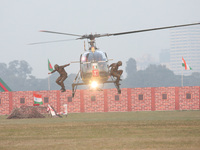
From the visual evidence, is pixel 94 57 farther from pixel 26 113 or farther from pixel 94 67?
pixel 26 113

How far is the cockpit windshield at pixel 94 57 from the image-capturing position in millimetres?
30845

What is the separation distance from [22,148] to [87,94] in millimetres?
53905

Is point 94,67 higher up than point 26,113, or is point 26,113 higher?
point 94,67

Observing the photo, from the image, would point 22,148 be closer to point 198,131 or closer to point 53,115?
point 198,131

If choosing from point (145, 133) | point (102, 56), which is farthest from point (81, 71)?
point (145, 133)

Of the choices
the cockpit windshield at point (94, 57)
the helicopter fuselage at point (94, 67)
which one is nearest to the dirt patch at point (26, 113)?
the helicopter fuselage at point (94, 67)

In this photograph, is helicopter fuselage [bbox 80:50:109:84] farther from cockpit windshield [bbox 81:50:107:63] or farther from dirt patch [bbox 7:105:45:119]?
dirt patch [bbox 7:105:45:119]

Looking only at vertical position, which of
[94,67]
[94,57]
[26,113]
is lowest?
[26,113]

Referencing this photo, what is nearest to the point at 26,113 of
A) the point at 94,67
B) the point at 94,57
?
the point at 94,67

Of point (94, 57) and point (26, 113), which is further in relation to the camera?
point (26, 113)

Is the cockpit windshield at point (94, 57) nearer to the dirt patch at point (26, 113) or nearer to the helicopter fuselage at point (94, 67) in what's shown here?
the helicopter fuselage at point (94, 67)

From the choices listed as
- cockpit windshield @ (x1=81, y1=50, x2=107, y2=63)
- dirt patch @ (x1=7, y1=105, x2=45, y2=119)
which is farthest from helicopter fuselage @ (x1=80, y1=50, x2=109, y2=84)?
dirt patch @ (x1=7, y1=105, x2=45, y2=119)

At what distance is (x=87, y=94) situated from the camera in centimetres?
7319

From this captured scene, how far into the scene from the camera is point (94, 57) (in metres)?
30.9
